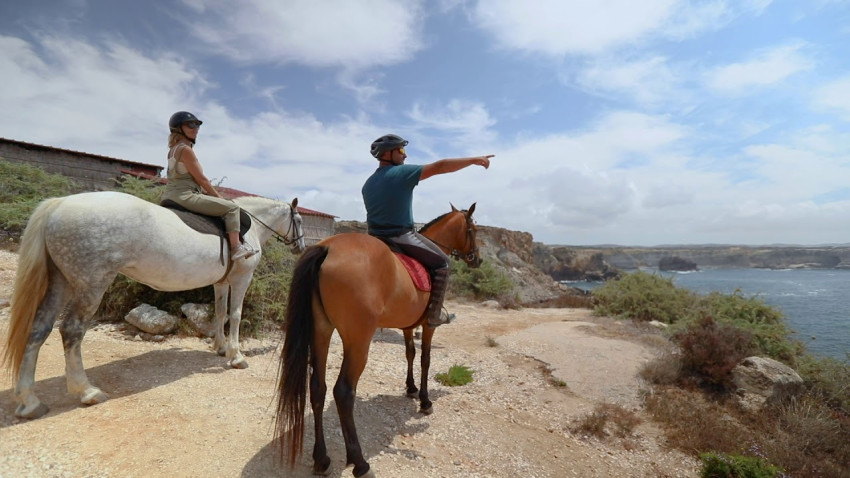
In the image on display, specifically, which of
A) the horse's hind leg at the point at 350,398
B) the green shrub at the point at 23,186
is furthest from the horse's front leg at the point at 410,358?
the green shrub at the point at 23,186

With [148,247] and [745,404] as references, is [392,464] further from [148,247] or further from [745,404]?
[745,404]

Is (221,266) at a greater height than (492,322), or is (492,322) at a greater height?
(221,266)

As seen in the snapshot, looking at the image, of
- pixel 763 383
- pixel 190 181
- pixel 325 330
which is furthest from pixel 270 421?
pixel 763 383

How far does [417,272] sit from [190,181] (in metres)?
2.96

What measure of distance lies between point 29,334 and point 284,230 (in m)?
3.03

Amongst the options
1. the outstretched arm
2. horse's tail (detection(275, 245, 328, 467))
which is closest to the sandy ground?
horse's tail (detection(275, 245, 328, 467))

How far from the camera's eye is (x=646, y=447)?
17.6 ft

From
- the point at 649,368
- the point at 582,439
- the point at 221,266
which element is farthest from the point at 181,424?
the point at 649,368

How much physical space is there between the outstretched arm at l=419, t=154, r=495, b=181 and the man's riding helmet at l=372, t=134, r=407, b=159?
21.9 inches

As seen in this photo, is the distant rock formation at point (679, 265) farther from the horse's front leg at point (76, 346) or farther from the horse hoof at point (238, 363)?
the horse's front leg at point (76, 346)

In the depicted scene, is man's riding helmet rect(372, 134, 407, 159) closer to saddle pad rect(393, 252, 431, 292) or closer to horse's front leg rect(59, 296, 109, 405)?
saddle pad rect(393, 252, 431, 292)

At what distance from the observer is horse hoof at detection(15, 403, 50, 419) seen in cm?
321

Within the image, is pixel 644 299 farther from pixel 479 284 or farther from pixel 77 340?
pixel 77 340

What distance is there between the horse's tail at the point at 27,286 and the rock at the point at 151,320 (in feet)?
7.58
